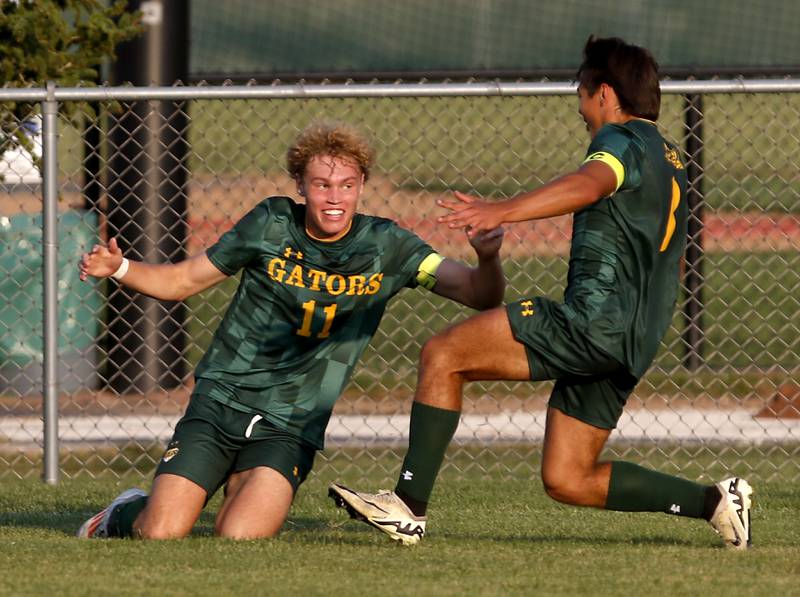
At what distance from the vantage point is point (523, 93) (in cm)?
676

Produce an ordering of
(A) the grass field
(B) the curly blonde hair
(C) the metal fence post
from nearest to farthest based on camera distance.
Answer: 1. (A) the grass field
2. (B) the curly blonde hair
3. (C) the metal fence post

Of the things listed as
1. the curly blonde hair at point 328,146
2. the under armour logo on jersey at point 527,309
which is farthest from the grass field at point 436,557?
the curly blonde hair at point 328,146

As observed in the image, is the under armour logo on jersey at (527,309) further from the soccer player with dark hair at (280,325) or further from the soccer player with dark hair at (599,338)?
the soccer player with dark hair at (280,325)

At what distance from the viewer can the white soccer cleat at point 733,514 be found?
17.3 feet

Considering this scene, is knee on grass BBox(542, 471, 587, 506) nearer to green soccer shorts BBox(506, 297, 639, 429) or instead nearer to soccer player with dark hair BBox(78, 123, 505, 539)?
green soccer shorts BBox(506, 297, 639, 429)

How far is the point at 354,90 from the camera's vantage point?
6.82 m

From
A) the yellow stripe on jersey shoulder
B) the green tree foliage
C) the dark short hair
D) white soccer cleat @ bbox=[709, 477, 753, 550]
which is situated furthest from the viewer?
the green tree foliage

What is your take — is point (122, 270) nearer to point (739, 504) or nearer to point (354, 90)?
point (354, 90)

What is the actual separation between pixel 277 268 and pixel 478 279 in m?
0.74

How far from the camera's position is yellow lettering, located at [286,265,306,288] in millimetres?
5605

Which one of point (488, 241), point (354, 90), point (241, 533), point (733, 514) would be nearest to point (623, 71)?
point (488, 241)

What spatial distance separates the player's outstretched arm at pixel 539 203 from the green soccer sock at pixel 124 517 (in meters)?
1.65

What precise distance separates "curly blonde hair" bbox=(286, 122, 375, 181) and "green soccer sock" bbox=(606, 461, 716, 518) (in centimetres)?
143

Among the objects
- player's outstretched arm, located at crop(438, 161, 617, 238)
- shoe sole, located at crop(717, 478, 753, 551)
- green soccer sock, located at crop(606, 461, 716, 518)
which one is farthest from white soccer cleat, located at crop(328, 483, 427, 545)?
shoe sole, located at crop(717, 478, 753, 551)
